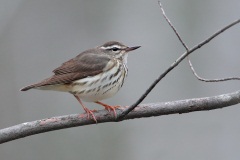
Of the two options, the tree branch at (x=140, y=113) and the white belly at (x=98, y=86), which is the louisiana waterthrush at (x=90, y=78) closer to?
the white belly at (x=98, y=86)

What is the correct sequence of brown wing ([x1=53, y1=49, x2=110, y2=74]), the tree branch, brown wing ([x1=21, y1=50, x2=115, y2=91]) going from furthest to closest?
brown wing ([x1=53, y1=49, x2=110, y2=74]) → brown wing ([x1=21, y1=50, x2=115, y2=91]) → the tree branch

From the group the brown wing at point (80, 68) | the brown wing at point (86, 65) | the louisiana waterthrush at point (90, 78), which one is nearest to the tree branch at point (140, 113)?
the louisiana waterthrush at point (90, 78)

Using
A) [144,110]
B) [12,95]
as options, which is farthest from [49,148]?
[144,110]

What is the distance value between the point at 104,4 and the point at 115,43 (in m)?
6.59

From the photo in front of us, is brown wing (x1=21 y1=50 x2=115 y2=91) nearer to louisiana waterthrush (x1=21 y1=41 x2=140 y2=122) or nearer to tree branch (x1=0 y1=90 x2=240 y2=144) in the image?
louisiana waterthrush (x1=21 y1=41 x2=140 y2=122)

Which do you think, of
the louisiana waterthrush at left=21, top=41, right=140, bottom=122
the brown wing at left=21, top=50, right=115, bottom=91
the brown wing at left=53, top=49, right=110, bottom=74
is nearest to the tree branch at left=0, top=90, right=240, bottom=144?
the louisiana waterthrush at left=21, top=41, right=140, bottom=122

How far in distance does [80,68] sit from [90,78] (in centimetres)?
27

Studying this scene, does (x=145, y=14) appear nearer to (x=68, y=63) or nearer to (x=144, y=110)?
(x=68, y=63)

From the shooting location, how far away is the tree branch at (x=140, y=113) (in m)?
5.55

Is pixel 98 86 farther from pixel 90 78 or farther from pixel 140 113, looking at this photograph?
pixel 140 113

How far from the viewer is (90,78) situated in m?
6.87

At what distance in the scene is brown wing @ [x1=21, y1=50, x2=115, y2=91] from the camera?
22.4 ft

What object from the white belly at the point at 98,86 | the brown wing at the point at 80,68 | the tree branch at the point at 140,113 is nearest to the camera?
the tree branch at the point at 140,113

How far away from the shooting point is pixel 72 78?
22.6 ft
